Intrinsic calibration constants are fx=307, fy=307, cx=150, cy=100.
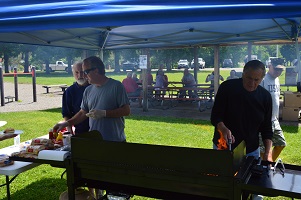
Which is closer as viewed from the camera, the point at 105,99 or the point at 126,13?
the point at 126,13

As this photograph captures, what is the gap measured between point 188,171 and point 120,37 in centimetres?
392

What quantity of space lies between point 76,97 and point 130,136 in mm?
3634

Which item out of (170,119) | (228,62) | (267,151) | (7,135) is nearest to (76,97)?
(7,135)

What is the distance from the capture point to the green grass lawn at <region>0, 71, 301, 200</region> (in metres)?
4.33

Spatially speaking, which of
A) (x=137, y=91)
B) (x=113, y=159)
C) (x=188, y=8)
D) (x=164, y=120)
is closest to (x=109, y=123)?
(x=113, y=159)

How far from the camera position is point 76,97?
357 cm

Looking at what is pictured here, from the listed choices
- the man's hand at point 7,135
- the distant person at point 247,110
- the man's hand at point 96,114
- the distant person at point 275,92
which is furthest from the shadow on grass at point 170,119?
the man's hand at point 96,114

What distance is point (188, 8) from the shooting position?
75.8 inches

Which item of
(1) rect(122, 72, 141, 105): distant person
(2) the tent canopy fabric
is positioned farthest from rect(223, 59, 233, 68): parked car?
(2) the tent canopy fabric

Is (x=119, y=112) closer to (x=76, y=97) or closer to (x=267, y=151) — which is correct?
(x=76, y=97)

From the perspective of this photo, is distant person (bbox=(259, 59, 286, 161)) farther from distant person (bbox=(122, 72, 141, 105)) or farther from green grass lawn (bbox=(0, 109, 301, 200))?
distant person (bbox=(122, 72, 141, 105))

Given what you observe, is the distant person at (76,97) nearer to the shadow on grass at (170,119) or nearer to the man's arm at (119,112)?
the man's arm at (119,112)

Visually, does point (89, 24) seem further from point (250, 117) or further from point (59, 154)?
point (250, 117)

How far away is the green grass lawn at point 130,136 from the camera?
4.33 meters
